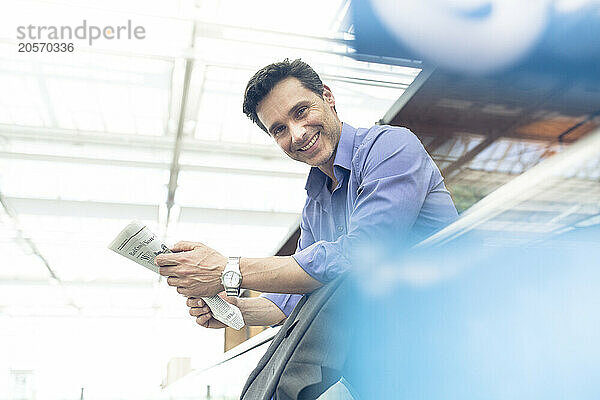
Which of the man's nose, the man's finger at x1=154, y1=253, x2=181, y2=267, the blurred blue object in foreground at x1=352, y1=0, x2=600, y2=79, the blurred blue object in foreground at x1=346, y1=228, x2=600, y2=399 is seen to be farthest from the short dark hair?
the blurred blue object in foreground at x1=346, y1=228, x2=600, y2=399

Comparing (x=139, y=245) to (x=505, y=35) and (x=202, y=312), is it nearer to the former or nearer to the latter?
(x=202, y=312)

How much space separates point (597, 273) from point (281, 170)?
5981 millimetres

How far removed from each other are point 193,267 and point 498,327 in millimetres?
660

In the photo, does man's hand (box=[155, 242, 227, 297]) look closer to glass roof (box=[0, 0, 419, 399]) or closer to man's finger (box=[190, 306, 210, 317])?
man's finger (box=[190, 306, 210, 317])

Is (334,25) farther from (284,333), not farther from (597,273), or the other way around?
(597,273)

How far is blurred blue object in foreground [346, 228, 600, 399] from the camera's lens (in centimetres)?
52

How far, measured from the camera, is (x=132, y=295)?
11.9m

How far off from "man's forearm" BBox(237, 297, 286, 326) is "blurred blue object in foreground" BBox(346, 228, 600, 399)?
66 centimetres

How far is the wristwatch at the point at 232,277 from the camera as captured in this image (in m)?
1.08

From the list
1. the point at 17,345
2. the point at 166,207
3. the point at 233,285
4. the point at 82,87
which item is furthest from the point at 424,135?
the point at 17,345

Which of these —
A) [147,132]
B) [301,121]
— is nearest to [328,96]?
[301,121]

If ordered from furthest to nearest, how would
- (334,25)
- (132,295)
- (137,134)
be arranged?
(132,295) → (137,134) → (334,25)

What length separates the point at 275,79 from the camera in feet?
4.43

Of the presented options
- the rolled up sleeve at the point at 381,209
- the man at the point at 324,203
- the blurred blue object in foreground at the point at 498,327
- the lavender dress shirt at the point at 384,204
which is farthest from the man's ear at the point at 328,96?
the blurred blue object in foreground at the point at 498,327
